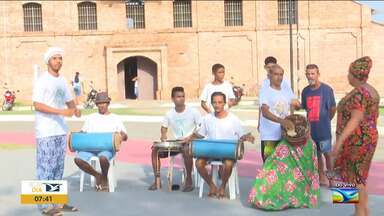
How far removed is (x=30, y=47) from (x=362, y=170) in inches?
1336

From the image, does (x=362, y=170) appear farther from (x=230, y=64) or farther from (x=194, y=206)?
(x=230, y=64)

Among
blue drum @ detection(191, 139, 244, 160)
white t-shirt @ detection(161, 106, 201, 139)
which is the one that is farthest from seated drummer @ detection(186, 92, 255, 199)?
white t-shirt @ detection(161, 106, 201, 139)

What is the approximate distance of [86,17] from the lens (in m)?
38.0

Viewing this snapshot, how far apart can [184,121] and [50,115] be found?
252 centimetres

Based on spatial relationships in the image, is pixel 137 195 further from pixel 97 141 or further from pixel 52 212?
pixel 52 212

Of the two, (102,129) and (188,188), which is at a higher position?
(102,129)

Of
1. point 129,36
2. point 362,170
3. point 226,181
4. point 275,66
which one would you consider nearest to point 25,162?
point 226,181

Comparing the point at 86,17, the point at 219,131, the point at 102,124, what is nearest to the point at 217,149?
the point at 219,131

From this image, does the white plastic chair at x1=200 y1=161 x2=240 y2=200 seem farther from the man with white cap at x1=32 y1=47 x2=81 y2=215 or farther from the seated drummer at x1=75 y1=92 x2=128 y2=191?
the man with white cap at x1=32 y1=47 x2=81 y2=215

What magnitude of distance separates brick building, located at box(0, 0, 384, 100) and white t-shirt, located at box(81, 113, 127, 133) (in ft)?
→ 93.8

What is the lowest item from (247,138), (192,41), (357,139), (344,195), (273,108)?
(344,195)

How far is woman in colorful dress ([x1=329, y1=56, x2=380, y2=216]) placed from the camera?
5.86 m

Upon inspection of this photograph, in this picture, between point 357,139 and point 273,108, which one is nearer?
point 357,139
